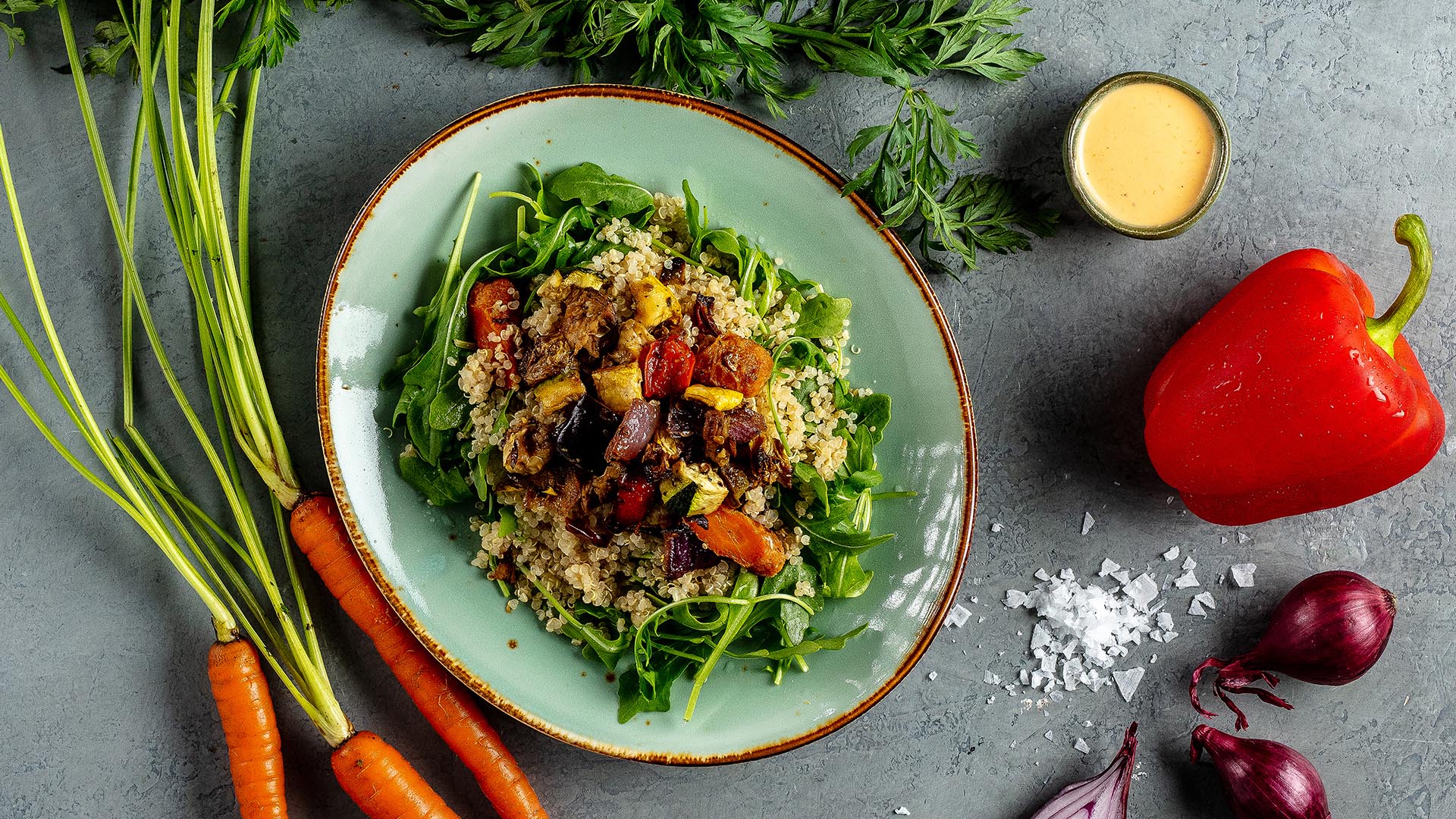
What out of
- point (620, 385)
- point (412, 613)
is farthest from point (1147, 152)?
point (412, 613)

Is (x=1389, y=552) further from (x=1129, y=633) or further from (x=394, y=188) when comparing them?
(x=394, y=188)

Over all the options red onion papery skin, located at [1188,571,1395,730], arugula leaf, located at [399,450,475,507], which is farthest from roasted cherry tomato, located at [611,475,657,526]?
red onion papery skin, located at [1188,571,1395,730]

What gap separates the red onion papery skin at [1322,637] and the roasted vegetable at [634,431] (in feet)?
6.35

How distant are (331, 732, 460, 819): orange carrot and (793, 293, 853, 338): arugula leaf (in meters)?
1.76

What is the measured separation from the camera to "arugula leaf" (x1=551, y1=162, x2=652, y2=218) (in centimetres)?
259

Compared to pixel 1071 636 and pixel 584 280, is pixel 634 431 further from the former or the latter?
pixel 1071 636

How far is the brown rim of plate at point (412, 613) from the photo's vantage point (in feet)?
8.24

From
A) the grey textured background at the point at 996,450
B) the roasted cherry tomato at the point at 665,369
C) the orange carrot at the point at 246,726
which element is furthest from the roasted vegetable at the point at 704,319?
the orange carrot at the point at 246,726

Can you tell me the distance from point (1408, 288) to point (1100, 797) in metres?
1.78

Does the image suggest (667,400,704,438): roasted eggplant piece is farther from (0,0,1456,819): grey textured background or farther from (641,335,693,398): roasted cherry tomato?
(0,0,1456,819): grey textured background

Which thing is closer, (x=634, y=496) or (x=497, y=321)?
(x=634, y=496)

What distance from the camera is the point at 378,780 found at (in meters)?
2.65

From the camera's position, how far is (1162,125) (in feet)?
9.07

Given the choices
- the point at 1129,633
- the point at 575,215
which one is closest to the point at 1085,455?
the point at 1129,633
